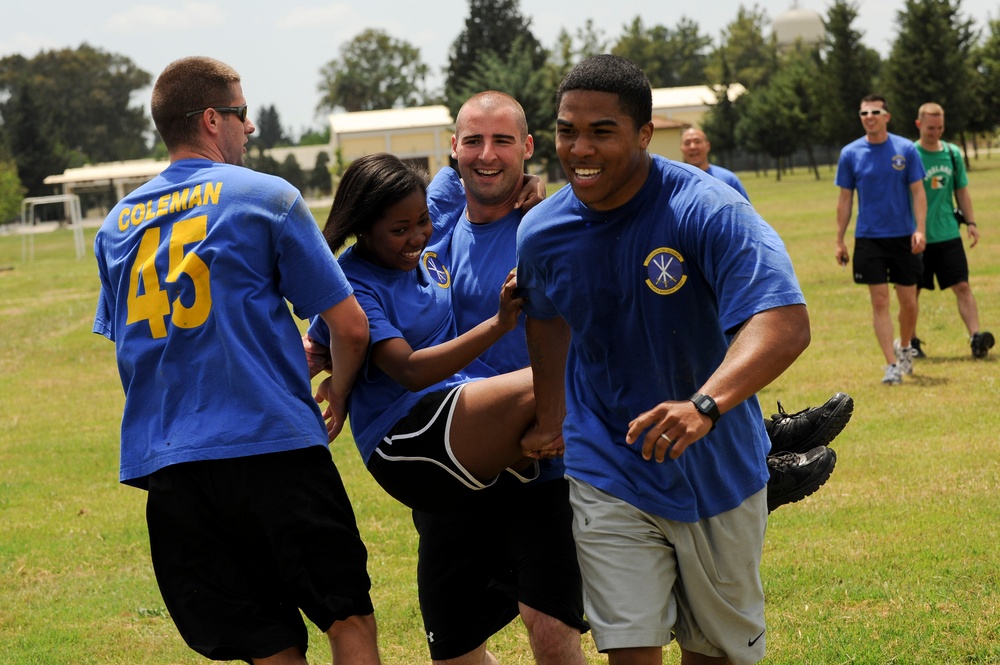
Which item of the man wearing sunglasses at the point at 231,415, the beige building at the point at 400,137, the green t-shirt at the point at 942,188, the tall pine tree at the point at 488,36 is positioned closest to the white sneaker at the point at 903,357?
the green t-shirt at the point at 942,188

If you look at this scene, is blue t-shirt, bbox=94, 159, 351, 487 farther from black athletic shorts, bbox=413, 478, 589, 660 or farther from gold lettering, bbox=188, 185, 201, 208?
black athletic shorts, bbox=413, 478, 589, 660

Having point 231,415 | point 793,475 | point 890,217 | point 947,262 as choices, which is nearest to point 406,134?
point 947,262

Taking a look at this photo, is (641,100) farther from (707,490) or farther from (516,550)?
(516,550)

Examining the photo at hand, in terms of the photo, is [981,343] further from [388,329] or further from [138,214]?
[138,214]

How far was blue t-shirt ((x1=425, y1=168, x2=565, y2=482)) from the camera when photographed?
4.53 m

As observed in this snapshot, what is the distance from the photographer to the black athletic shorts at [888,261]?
443 inches

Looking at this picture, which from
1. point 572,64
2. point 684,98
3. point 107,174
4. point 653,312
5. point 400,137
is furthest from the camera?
point 684,98

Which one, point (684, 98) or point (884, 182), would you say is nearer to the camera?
point (884, 182)

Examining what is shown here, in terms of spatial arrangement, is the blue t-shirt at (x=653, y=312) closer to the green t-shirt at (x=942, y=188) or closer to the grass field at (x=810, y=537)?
the grass field at (x=810, y=537)

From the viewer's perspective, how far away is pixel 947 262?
38.6 ft

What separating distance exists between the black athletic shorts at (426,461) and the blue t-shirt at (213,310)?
45 cm

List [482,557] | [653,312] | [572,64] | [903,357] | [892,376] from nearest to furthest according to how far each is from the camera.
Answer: [653,312]
[482,557]
[892,376]
[903,357]
[572,64]

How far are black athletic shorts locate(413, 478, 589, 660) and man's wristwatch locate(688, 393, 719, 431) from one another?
145 cm

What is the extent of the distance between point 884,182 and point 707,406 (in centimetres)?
887
